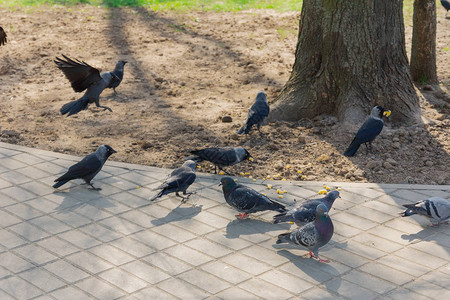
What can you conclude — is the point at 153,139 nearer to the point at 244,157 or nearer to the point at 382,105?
the point at 244,157

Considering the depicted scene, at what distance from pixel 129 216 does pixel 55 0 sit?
13097mm

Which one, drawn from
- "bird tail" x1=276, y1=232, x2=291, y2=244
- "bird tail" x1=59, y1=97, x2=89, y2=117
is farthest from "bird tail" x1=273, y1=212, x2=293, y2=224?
"bird tail" x1=59, y1=97, x2=89, y2=117

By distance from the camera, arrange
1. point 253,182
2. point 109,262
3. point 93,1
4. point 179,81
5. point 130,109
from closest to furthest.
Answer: point 109,262 → point 253,182 → point 130,109 → point 179,81 → point 93,1

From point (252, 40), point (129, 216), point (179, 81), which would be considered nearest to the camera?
point (129, 216)

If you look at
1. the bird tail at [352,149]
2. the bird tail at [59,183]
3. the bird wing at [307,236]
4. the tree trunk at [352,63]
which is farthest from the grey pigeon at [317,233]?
the tree trunk at [352,63]

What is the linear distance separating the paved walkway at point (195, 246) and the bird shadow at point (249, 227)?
0.01 meters

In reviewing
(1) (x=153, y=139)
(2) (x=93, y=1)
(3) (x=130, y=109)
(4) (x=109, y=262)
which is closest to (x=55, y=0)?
(2) (x=93, y=1)

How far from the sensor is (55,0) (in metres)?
18.1

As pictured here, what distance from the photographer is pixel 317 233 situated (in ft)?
18.9

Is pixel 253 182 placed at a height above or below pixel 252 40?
below

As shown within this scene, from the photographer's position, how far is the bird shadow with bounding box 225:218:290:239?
21.5 ft

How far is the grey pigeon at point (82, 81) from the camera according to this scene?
956 cm

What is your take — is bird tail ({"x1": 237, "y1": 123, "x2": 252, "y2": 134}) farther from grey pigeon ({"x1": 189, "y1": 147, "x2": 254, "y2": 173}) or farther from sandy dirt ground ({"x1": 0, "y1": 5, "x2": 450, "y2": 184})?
grey pigeon ({"x1": 189, "y1": 147, "x2": 254, "y2": 173})

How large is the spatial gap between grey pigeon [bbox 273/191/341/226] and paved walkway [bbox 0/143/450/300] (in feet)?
0.75
